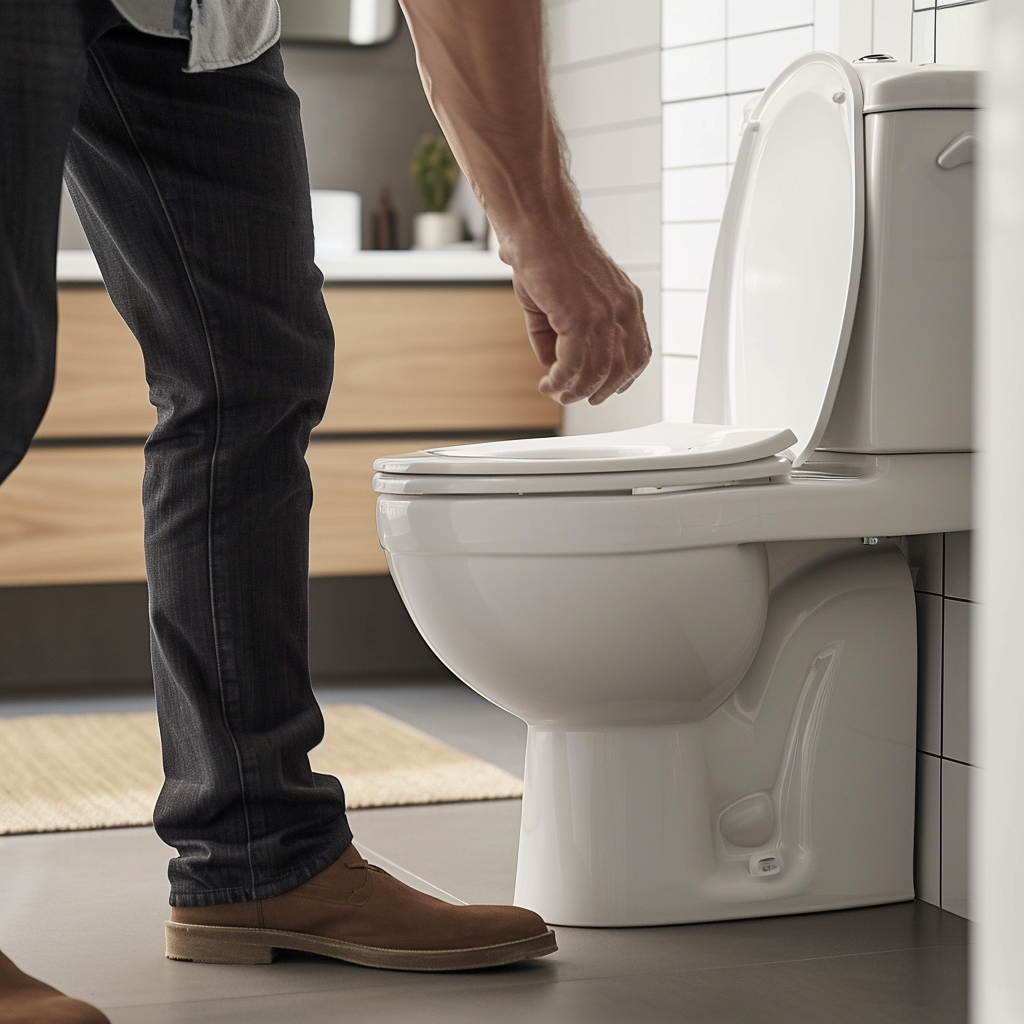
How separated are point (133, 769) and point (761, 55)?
1.32 metres

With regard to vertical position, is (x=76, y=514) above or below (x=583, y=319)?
below

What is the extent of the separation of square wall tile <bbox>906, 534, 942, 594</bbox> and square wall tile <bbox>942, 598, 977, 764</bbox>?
35 millimetres

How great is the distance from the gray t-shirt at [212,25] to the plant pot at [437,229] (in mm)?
2190

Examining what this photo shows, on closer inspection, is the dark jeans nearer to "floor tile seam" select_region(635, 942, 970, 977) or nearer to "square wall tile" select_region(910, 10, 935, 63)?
"floor tile seam" select_region(635, 942, 970, 977)

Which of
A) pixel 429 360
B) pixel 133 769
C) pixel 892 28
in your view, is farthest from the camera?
pixel 429 360

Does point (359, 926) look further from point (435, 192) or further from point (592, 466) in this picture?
point (435, 192)

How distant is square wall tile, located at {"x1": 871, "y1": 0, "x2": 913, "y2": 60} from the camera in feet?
6.21

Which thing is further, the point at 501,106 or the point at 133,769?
the point at 133,769

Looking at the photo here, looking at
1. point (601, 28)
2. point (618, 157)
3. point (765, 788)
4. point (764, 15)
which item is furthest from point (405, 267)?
point (765, 788)

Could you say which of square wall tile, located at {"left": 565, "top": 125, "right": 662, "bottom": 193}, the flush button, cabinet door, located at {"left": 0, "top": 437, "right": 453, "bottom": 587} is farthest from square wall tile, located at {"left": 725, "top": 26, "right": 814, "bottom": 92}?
the flush button

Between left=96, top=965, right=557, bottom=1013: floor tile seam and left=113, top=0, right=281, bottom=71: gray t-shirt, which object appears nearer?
left=113, top=0, right=281, bottom=71: gray t-shirt

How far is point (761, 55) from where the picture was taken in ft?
7.64

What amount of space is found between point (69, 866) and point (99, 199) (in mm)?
902

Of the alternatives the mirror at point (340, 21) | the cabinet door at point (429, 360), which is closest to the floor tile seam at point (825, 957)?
the cabinet door at point (429, 360)
